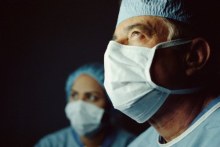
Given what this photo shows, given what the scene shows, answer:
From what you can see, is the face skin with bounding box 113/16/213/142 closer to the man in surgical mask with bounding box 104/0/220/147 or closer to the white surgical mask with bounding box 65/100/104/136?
the man in surgical mask with bounding box 104/0/220/147

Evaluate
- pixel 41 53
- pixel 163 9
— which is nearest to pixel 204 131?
pixel 163 9

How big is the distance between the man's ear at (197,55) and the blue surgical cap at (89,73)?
1443mm

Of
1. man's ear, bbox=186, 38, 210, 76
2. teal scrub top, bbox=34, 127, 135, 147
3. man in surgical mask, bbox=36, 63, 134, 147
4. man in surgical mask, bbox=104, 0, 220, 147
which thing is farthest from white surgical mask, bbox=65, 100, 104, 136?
man's ear, bbox=186, 38, 210, 76

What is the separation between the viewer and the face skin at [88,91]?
8.41ft

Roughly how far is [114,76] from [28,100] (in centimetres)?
176

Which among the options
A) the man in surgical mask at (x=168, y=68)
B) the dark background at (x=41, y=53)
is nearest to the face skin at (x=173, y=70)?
the man in surgical mask at (x=168, y=68)

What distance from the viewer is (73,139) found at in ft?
8.76

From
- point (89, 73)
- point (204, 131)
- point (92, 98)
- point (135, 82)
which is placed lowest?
point (92, 98)

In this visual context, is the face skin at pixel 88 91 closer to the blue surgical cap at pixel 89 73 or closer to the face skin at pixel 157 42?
the blue surgical cap at pixel 89 73

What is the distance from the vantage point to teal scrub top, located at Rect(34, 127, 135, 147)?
260 centimetres

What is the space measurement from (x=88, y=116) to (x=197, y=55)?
1.41m

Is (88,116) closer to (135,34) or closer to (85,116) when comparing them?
(85,116)

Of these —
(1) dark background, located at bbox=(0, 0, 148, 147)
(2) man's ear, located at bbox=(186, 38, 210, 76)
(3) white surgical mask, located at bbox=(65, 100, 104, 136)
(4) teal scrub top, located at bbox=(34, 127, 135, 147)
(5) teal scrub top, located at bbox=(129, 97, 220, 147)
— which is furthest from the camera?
(1) dark background, located at bbox=(0, 0, 148, 147)

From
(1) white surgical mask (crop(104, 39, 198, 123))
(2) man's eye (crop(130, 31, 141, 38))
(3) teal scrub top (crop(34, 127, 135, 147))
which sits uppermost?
(2) man's eye (crop(130, 31, 141, 38))
